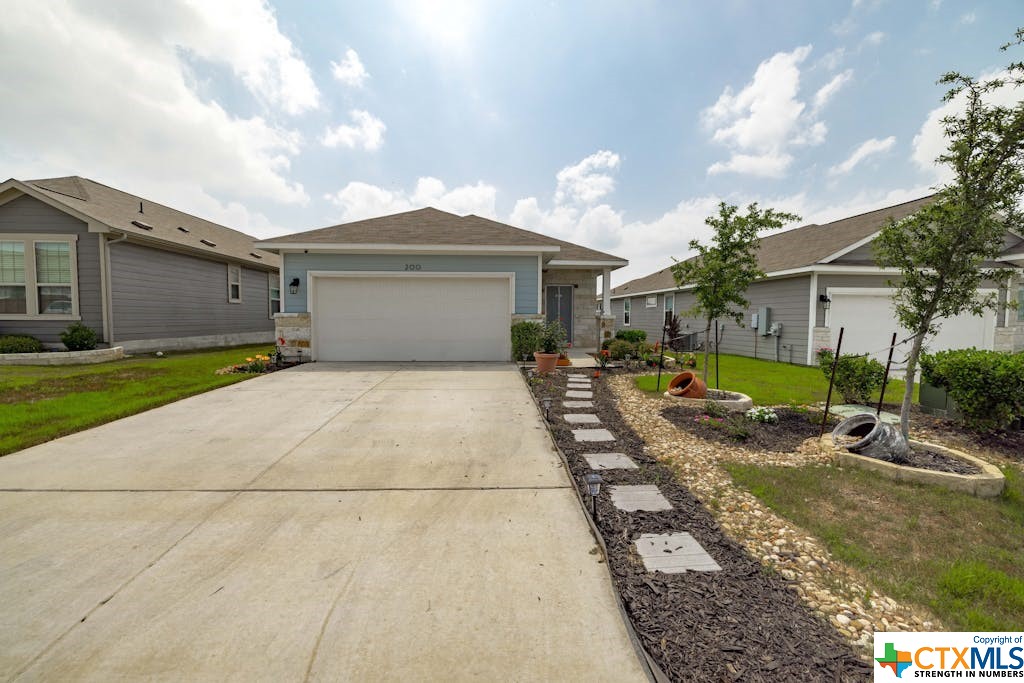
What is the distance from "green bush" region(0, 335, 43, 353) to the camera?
31.6 feet

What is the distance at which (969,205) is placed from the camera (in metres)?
3.52

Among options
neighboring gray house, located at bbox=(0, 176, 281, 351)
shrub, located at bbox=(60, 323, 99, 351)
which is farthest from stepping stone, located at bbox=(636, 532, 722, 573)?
neighboring gray house, located at bbox=(0, 176, 281, 351)

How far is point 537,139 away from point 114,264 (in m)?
11.8

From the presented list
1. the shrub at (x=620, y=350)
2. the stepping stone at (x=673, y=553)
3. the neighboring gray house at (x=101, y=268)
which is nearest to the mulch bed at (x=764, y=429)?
the stepping stone at (x=673, y=553)

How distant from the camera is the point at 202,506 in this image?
2932mm

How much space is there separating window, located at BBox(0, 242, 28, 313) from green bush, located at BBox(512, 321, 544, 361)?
1252cm

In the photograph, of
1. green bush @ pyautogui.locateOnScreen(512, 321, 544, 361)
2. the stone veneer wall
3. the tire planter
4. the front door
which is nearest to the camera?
the tire planter

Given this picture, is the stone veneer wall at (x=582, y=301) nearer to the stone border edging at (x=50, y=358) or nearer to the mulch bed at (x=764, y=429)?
the mulch bed at (x=764, y=429)

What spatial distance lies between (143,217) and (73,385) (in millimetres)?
8116

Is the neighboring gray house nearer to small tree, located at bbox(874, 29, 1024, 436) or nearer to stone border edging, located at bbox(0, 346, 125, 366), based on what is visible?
stone border edging, located at bbox(0, 346, 125, 366)

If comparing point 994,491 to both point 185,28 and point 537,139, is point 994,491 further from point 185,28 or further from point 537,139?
point 185,28

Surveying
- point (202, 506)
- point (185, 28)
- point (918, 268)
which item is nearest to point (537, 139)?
point (185, 28)

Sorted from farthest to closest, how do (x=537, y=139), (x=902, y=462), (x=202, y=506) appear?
(x=537, y=139), (x=902, y=462), (x=202, y=506)

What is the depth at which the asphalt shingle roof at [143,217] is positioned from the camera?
10703mm
